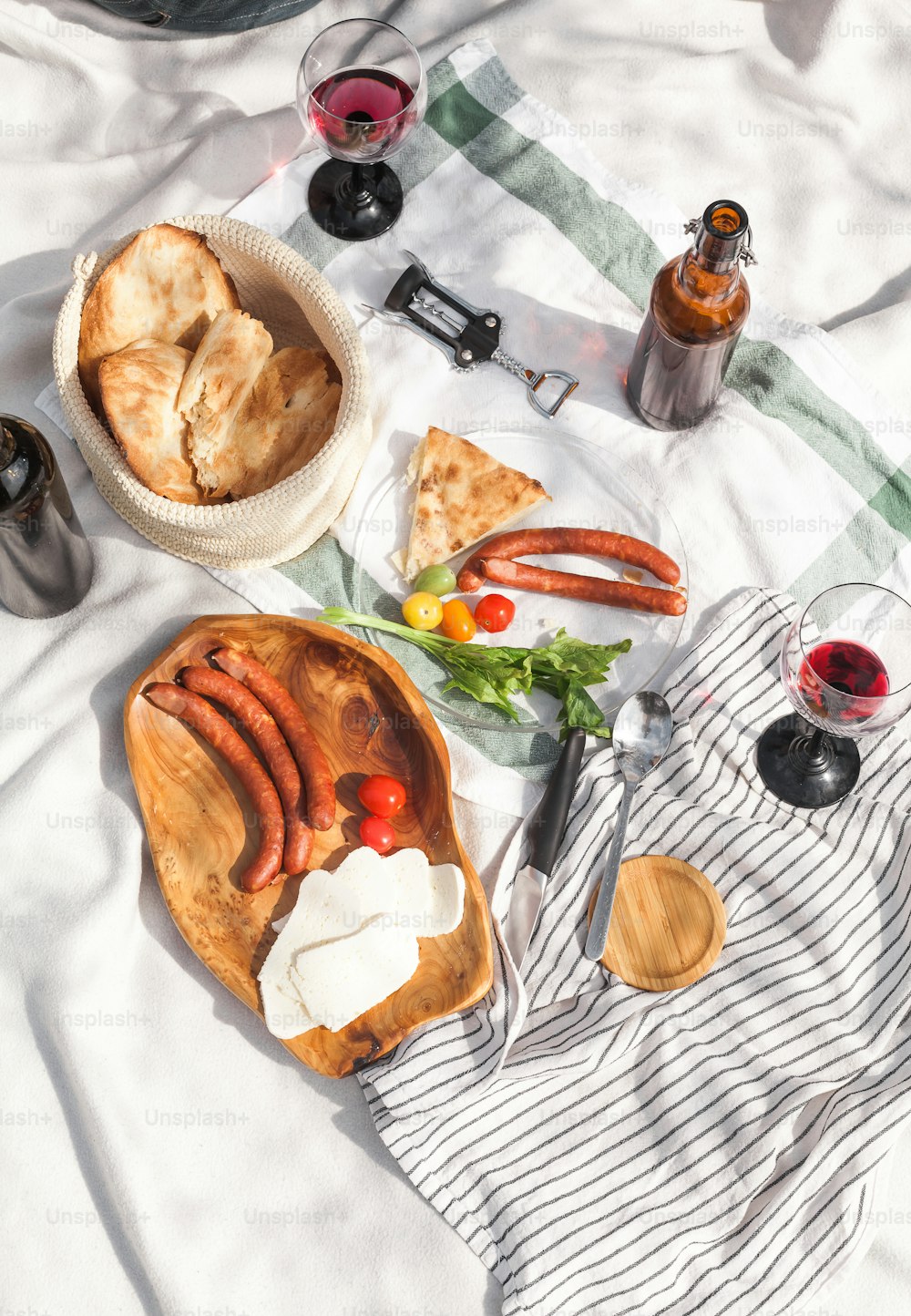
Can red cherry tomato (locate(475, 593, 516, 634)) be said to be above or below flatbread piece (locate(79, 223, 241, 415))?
below

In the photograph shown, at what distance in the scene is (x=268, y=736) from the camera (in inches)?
100

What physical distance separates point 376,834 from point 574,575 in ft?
2.52

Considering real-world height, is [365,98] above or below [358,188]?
above

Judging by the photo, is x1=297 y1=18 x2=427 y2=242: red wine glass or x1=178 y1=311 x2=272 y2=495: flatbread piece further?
x1=297 y1=18 x2=427 y2=242: red wine glass

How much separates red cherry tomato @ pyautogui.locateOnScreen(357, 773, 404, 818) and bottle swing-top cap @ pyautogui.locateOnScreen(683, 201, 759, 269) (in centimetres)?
131

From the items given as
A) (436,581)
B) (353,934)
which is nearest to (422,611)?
(436,581)

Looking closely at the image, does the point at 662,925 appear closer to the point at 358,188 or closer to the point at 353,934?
the point at 353,934

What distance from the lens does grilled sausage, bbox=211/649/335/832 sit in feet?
8.30

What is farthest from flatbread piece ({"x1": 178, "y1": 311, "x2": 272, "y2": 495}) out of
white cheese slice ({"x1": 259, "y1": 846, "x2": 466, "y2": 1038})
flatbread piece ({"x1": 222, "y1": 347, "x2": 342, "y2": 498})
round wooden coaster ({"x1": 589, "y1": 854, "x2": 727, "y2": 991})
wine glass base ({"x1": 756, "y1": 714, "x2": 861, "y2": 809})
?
wine glass base ({"x1": 756, "y1": 714, "x2": 861, "y2": 809})

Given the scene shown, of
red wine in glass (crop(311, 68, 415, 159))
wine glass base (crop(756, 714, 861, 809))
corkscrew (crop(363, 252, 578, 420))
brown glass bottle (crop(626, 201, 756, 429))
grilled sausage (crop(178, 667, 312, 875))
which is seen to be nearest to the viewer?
brown glass bottle (crop(626, 201, 756, 429))

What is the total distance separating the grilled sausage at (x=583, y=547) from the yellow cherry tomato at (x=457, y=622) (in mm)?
52

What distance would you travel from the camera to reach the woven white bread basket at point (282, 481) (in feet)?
7.91

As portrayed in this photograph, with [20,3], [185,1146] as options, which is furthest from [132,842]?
[20,3]

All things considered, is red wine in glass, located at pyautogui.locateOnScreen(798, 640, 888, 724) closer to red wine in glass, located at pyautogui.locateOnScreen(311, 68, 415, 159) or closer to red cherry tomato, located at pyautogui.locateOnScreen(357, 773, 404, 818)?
red cherry tomato, located at pyautogui.locateOnScreen(357, 773, 404, 818)
